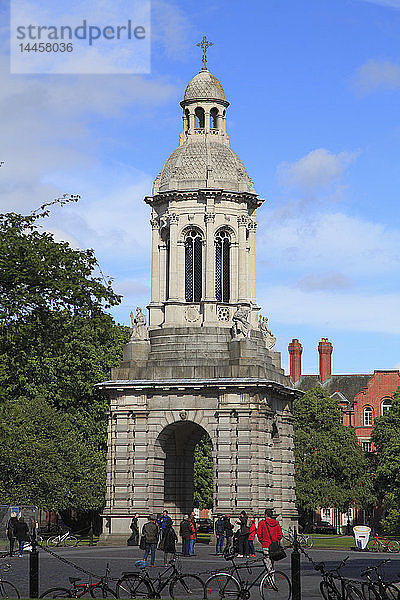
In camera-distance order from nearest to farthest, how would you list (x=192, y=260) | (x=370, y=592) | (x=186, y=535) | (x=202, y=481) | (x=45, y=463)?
(x=370, y=592) → (x=186, y=535) → (x=192, y=260) → (x=45, y=463) → (x=202, y=481)

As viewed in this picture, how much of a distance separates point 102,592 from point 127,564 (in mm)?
12675

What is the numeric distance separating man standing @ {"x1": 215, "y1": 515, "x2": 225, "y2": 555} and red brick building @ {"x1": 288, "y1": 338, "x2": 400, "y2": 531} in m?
47.0

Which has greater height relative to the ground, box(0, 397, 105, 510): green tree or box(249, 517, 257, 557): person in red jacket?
box(0, 397, 105, 510): green tree

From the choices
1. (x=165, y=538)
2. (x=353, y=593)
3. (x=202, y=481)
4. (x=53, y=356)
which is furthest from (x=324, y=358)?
(x=353, y=593)

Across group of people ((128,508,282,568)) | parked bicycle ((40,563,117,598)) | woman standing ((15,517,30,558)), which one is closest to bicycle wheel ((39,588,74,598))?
parked bicycle ((40,563,117,598))

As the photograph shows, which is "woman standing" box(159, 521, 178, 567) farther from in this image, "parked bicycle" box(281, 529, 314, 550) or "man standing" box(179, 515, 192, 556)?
"parked bicycle" box(281, 529, 314, 550)

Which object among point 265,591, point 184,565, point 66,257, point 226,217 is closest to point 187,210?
point 226,217

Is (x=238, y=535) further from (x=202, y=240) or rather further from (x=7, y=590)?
(x=7, y=590)

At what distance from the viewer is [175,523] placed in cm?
5403

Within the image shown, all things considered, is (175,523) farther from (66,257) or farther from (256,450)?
(66,257)

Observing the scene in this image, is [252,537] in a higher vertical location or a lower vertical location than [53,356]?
lower

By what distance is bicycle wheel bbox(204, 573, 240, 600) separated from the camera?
81.0 ft

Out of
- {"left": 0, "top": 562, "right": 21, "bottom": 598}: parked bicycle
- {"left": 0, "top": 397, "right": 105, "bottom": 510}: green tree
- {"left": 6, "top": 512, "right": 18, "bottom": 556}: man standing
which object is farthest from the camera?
{"left": 0, "top": 397, "right": 105, "bottom": 510}: green tree

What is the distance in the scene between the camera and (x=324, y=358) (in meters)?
115
